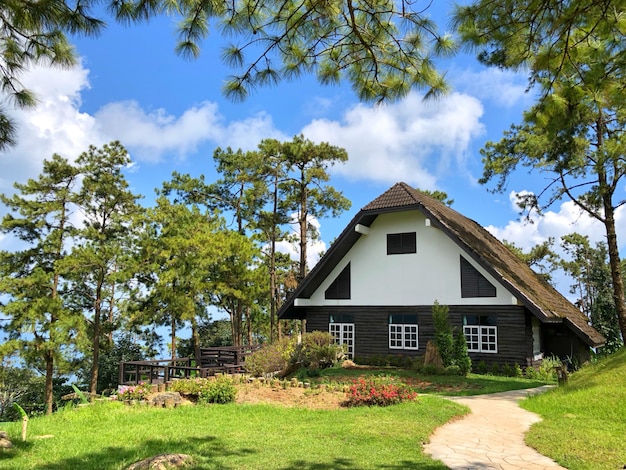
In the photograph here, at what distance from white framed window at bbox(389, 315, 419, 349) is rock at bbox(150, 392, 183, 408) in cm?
992

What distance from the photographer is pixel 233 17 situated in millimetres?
5508

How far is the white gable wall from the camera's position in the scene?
16797mm

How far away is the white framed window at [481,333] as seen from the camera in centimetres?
1606

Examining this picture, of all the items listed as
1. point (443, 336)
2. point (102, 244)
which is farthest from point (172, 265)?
point (443, 336)

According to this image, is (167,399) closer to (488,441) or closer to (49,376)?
(488,441)

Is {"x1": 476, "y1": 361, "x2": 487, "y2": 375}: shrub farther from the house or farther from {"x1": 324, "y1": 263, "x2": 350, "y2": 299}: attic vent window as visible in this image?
{"x1": 324, "y1": 263, "x2": 350, "y2": 299}: attic vent window

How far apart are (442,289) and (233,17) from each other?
44.3 ft

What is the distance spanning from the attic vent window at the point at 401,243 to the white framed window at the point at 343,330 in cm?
326

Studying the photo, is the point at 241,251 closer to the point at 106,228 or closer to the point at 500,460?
the point at 106,228

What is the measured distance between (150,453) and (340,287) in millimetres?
13852

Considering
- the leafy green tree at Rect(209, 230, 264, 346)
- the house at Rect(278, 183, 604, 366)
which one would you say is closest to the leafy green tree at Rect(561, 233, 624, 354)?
the house at Rect(278, 183, 604, 366)

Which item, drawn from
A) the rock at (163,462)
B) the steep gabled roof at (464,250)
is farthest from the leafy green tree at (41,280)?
the rock at (163,462)

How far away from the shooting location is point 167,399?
9570mm

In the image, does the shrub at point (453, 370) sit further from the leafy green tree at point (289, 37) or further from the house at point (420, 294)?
the leafy green tree at point (289, 37)
